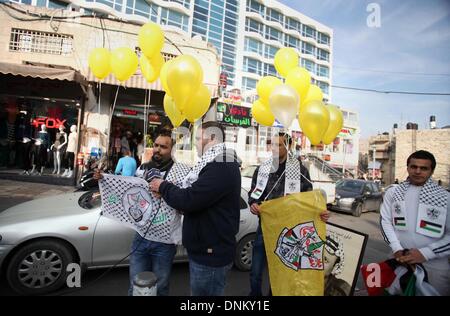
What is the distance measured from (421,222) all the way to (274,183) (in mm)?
1433

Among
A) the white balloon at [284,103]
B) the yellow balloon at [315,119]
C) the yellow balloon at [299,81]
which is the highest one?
the yellow balloon at [299,81]

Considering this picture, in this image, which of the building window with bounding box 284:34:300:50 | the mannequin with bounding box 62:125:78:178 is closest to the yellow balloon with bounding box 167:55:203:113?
the mannequin with bounding box 62:125:78:178

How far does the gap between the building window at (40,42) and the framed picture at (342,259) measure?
39.9 ft

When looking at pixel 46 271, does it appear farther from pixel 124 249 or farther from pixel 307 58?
pixel 307 58

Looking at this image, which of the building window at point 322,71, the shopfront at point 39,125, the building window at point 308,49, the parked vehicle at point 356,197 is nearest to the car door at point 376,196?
the parked vehicle at point 356,197

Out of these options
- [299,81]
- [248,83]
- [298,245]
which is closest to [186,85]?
[299,81]

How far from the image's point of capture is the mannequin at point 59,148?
32.2 ft

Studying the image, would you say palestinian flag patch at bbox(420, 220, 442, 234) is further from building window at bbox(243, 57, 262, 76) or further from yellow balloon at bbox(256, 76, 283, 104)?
building window at bbox(243, 57, 262, 76)

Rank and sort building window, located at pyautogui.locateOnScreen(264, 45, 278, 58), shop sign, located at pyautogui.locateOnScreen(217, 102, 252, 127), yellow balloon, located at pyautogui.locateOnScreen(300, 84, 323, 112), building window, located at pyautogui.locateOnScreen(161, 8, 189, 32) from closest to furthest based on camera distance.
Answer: yellow balloon, located at pyautogui.locateOnScreen(300, 84, 323, 112)
shop sign, located at pyautogui.locateOnScreen(217, 102, 252, 127)
building window, located at pyautogui.locateOnScreen(161, 8, 189, 32)
building window, located at pyautogui.locateOnScreen(264, 45, 278, 58)

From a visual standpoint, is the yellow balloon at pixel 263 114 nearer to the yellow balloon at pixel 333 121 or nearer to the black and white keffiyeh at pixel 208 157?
the yellow balloon at pixel 333 121

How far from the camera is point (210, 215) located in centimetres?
206

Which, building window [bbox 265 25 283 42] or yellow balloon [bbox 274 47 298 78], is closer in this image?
yellow balloon [bbox 274 47 298 78]

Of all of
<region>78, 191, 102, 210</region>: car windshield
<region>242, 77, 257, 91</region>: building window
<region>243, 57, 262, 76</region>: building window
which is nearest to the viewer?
<region>78, 191, 102, 210</region>: car windshield

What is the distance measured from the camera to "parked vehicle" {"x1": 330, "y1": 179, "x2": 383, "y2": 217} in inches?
417
